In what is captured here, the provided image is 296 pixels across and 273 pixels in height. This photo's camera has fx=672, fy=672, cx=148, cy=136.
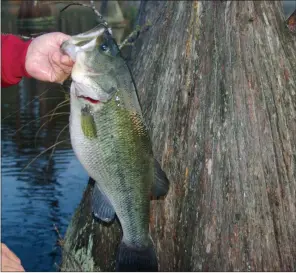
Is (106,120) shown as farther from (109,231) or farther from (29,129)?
(29,129)

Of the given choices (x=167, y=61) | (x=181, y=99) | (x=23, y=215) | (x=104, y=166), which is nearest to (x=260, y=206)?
(x=181, y=99)

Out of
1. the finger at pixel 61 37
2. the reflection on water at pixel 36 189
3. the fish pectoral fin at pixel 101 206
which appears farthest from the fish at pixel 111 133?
the reflection on water at pixel 36 189

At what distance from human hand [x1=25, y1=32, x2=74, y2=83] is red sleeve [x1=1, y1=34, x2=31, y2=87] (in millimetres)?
48

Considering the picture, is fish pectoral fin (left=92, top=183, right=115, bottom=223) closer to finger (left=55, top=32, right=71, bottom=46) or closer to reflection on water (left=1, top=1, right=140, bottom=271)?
finger (left=55, top=32, right=71, bottom=46)

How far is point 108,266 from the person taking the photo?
581 cm

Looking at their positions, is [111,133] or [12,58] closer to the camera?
[111,133]

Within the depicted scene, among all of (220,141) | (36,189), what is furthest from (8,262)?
(36,189)

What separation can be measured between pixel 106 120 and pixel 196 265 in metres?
2.27

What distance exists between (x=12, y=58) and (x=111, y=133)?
892 millimetres

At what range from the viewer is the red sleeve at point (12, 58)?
3.98 m

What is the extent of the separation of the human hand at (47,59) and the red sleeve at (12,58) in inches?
1.9

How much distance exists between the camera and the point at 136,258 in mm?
4184

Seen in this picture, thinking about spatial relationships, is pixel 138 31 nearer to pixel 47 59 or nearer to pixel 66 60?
pixel 47 59

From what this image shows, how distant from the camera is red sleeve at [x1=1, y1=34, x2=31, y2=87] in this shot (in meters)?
3.98
